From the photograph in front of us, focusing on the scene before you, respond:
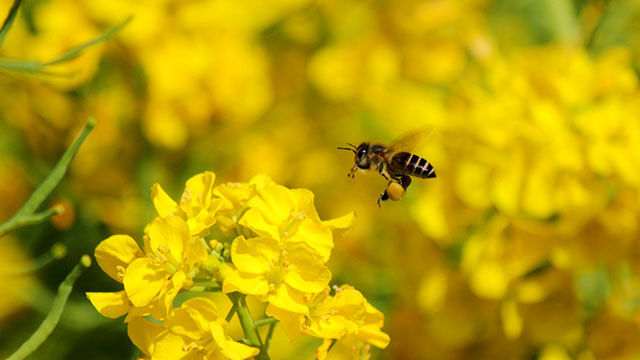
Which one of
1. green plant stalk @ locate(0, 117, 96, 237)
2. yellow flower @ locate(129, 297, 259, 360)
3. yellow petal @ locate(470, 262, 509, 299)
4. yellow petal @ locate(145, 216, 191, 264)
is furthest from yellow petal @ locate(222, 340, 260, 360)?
yellow petal @ locate(470, 262, 509, 299)

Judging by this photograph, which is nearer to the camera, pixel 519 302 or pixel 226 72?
pixel 519 302

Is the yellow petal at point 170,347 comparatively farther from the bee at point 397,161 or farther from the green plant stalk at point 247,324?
the bee at point 397,161

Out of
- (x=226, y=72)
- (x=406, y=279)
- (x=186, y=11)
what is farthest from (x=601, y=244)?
(x=186, y=11)

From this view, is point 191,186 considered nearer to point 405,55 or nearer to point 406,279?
point 406,279

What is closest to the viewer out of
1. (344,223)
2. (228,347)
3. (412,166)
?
(228,347)

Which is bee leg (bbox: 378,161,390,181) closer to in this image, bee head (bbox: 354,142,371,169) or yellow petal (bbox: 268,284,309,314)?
bee head (bbox: 354,142,371,169)

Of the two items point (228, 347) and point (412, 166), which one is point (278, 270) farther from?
point (412, 166)

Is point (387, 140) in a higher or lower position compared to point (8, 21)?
higher

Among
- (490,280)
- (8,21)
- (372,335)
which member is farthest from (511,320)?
(8,21)
